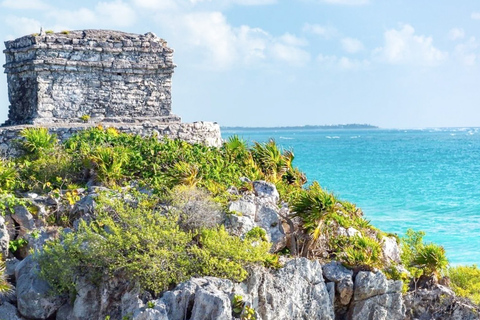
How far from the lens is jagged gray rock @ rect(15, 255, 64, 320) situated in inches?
466

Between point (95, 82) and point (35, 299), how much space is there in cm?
957

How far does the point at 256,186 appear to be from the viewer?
1447 centimetres

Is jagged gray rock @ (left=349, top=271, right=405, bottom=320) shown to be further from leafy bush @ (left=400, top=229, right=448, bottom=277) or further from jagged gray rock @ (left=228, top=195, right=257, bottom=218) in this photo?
jagged gray rock @ (left=228, top=195, right=257, bottom=218)

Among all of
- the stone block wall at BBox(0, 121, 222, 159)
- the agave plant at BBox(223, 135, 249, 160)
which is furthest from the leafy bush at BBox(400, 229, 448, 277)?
the stone block wall at BBox(0, 121, 222, 159)

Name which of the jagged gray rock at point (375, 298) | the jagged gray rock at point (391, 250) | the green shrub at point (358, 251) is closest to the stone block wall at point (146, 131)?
the jagged gray rock at point (391, 250)

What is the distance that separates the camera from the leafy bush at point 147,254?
445 inches

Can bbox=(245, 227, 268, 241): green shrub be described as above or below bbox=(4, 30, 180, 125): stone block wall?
below

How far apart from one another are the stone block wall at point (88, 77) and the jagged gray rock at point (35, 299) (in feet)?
26.6

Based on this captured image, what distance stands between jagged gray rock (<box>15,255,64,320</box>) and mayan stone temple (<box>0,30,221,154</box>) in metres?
7.23

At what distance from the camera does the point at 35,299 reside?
11.9m

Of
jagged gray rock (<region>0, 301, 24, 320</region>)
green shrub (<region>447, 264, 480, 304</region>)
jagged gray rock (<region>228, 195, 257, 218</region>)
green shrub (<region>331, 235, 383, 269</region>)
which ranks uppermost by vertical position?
jagged gray rock (<region>228, 195, 257, 218</region>)

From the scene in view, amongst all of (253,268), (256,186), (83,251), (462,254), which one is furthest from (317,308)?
(462,254)

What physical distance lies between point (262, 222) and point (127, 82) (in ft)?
28.7

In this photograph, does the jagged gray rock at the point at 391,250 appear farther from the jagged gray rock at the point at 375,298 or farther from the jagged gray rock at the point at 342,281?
the jagged gray rock at the point at 342,281
